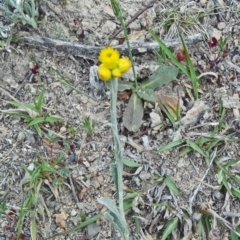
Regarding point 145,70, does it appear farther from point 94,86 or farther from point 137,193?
point 137,193

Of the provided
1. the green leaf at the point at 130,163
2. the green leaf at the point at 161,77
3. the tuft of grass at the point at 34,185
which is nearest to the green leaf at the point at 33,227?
the tuft of grass at the point at 34,185

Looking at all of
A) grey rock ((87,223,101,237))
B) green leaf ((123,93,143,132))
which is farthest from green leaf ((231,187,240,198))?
grey rock ((87,223,101,237))

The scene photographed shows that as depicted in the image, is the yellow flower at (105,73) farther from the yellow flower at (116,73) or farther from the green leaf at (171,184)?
the green leaf at (171,184)

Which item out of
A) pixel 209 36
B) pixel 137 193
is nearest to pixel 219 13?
pixel 209 36

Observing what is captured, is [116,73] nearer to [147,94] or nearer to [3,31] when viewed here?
[147,94]

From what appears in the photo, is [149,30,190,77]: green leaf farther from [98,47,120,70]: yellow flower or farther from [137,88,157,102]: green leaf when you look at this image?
[98,47,120,70]: yellow flower

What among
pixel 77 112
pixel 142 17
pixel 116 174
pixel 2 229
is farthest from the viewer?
pixel 142 17
